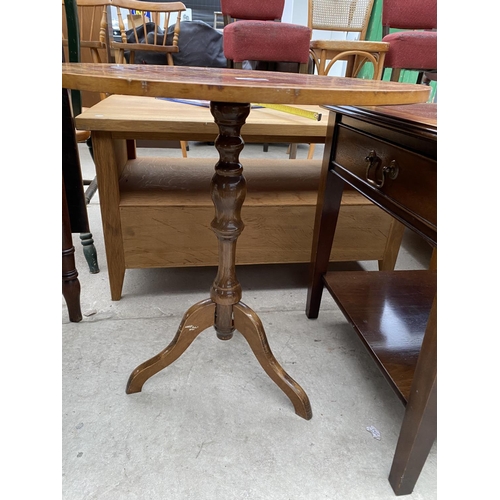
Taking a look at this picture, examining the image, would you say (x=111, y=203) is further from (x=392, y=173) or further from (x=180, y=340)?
(x=392, y=173)

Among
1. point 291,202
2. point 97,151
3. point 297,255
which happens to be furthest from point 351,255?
point 97,151

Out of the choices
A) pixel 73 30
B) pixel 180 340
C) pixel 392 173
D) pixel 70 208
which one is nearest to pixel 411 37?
pixel 73 30

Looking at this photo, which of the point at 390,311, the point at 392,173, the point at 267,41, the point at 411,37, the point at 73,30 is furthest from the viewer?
the point at 267,41

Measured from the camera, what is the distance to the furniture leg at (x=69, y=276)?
43.4 inches

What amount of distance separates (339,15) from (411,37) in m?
1.04

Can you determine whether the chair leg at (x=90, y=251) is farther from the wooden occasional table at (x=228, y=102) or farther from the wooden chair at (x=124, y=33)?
the wooden chair at (x=124, y=33)

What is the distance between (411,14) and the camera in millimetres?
2564

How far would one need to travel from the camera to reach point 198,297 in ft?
4.45

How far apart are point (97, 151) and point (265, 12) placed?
2216 mm

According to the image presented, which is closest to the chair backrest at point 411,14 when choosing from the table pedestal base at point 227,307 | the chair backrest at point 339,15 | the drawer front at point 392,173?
the chair backrest at point 339,15

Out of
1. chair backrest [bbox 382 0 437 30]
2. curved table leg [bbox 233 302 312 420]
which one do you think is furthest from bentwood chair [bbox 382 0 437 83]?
curved table leg [bbox 233 302 312 420]

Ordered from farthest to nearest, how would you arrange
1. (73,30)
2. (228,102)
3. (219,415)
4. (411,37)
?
(411,37)
(73,30)
(219,415)
(228,102)

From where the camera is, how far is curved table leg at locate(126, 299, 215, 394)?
903 mm

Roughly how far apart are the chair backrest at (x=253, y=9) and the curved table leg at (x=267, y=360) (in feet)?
8.41
